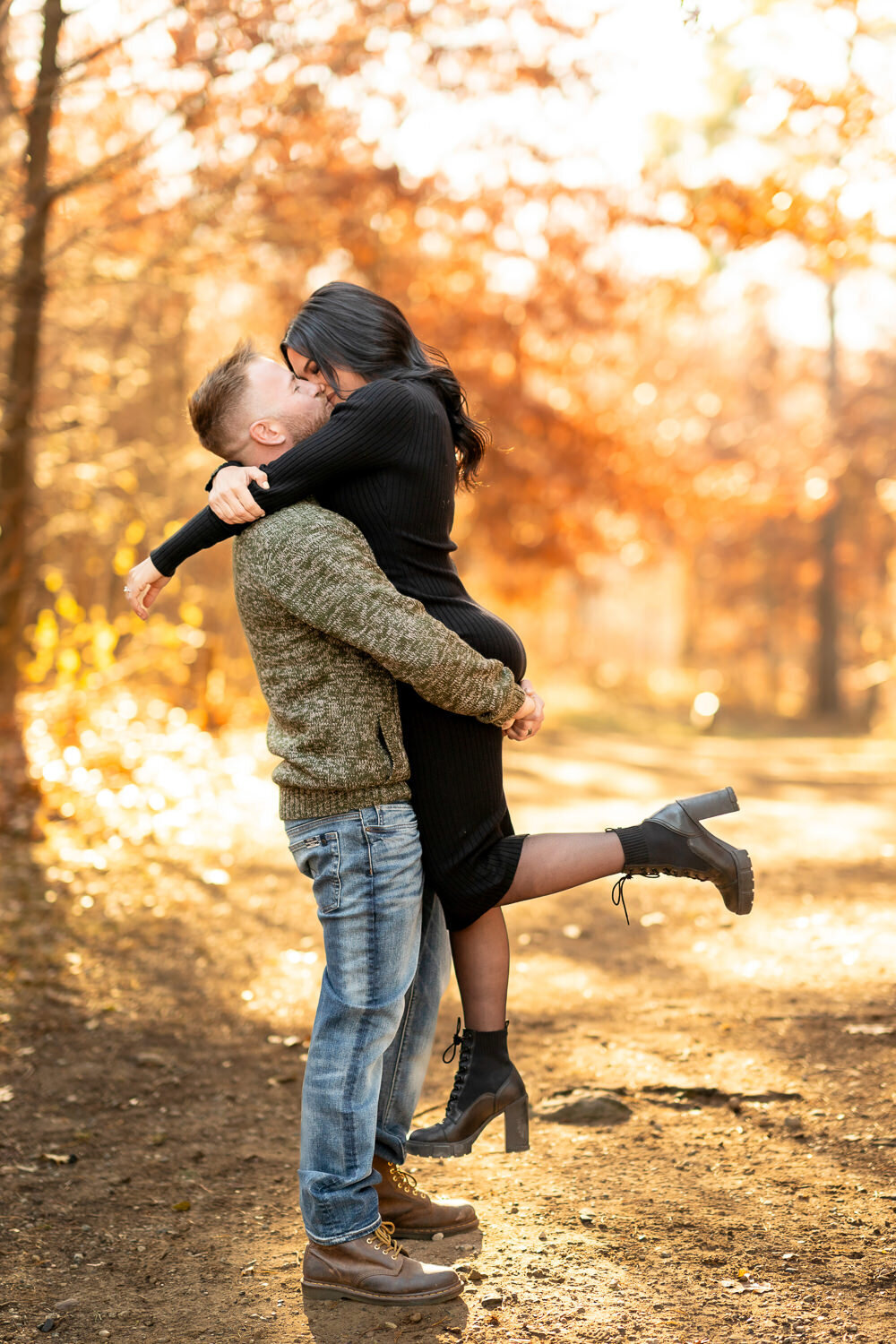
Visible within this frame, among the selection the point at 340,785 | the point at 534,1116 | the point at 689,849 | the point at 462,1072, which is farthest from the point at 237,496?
the point at 534,1116

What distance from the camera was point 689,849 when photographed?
2781mm

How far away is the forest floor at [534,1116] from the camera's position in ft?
8.26

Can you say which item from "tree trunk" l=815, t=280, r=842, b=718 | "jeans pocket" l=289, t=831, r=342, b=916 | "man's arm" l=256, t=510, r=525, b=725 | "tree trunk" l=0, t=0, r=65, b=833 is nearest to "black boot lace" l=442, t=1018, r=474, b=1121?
"jeans pocket" l=289, t=831, r=342, b=916

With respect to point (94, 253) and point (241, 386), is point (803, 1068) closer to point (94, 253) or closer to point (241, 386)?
point (241, 386)

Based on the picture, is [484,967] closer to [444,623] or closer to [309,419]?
[444,623]

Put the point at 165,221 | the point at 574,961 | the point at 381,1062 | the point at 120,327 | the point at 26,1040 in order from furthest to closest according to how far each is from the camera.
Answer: the point at 120,327, the point at 165,221, the point at 574,961, the point at 26,1040, the point at 381,1062

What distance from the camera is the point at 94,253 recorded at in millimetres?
8102

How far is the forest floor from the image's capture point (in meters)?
2.52

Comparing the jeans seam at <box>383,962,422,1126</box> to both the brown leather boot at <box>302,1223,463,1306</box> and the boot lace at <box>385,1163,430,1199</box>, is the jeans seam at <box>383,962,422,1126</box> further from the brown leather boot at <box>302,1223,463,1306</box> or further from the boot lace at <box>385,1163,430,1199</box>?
the brown leather boot at <box>302,1223,463,1306</box>

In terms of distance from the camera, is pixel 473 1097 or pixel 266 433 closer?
pixel 266 433

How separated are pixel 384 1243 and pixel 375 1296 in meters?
0.10

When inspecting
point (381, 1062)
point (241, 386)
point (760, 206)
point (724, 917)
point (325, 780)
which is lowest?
point (724, 917)

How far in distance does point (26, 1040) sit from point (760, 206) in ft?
21.3

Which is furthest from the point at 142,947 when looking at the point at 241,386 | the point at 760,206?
the point at 760,206
